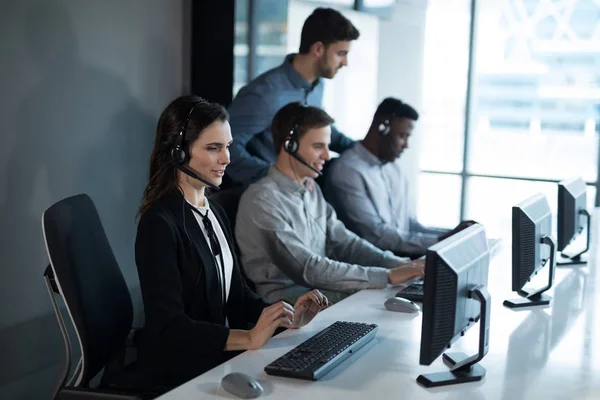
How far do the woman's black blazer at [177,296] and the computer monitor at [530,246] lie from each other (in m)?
0.87

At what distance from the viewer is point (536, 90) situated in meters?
4.95

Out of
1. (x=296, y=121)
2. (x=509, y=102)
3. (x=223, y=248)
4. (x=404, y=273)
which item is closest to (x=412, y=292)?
(x=404, y=273)

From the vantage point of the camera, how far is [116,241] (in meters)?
3.83

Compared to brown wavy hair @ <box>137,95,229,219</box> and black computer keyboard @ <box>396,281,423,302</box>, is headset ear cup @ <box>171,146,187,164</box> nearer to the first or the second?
brown wavy hair @ <box>137,95,229,219</box>

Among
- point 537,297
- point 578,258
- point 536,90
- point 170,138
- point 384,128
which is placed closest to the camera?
point 170,138

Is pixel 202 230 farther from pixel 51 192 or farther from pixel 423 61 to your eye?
pixel 423 61

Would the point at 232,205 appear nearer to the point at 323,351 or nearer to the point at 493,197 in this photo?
the point at 323,351

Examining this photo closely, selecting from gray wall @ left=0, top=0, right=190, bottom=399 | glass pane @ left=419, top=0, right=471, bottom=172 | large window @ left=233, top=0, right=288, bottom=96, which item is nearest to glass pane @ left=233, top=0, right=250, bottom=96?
large window @ left=233, top=0, right=288, bottom=96

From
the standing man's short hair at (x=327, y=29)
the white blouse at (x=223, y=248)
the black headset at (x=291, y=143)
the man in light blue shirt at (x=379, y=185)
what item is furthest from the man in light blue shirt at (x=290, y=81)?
the white blouse at (x=223, y=248)

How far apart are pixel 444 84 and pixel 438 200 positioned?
0.71 m

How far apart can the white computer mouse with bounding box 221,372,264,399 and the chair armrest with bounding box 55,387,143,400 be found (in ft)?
0.95

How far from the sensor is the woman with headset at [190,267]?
2.06 metres

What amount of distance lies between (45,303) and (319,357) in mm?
1865

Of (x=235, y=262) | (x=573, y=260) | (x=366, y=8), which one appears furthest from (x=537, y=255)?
(x=366, y=8)
